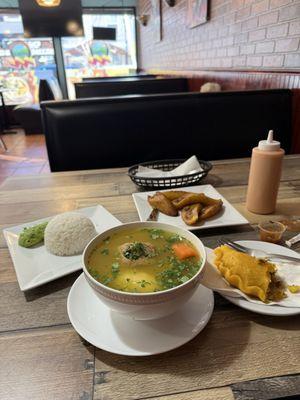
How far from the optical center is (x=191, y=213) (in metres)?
0.85

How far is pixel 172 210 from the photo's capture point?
2.90 ft

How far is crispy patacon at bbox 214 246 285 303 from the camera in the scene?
0.54 meters

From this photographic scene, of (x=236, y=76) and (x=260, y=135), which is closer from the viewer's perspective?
(x=260, y=135)

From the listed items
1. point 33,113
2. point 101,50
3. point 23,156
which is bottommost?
point 23,156

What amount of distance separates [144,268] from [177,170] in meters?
0.74

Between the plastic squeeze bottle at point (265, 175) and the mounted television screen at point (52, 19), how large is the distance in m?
7.72

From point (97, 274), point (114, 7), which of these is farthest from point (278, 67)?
point (114, 7)

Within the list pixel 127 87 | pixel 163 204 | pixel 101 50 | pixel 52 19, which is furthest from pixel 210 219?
pixel 101 50

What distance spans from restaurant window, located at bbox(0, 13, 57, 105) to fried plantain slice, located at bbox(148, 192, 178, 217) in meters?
7.30

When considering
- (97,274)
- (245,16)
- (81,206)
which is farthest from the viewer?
(245,16)

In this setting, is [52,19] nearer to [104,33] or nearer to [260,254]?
[104,33]

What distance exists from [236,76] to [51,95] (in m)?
4.95

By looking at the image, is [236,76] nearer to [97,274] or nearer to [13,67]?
[97,274]

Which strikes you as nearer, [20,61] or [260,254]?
[260,254]
